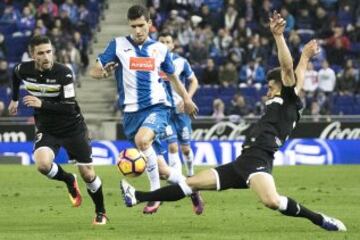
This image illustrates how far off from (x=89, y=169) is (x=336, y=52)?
19141 millimetres

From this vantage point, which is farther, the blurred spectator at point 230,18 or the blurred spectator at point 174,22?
the blurred spectator at point 230,18

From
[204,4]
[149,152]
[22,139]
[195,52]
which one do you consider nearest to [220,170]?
[149,152]

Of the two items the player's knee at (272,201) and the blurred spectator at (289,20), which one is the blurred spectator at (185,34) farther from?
the player's knee at (272,201)

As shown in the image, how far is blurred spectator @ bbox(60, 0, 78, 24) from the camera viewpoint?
33906 millimetres

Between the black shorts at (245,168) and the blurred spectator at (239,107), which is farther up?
the black shorts at (245,168)

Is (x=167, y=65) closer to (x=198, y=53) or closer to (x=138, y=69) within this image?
(x=138, y=69)

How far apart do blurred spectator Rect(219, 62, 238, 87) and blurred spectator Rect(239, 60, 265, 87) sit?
0.25 metres

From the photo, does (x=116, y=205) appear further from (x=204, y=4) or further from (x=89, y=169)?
(x=204, y=4)

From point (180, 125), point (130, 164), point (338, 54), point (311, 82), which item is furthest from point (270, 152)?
point (338, 54)

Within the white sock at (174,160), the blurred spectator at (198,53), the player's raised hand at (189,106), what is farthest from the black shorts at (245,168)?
the blurred spectator at (198,53)

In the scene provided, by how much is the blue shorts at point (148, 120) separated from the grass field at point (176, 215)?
3.71 feet

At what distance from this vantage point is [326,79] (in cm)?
2962

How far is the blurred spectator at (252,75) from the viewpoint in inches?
1196

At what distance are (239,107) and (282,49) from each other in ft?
57.7
